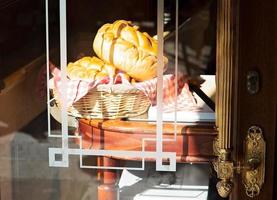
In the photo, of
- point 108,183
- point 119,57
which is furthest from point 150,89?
point 108,183

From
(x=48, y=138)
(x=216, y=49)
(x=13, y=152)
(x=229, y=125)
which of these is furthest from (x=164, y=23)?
(x=13, y=152)

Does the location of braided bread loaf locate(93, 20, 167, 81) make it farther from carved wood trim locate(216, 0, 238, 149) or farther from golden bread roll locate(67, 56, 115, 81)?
carved wood trim locate(216, 0, 238, 149)

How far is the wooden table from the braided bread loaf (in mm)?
126

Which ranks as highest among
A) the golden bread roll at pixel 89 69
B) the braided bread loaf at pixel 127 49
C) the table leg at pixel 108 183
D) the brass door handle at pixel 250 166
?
the braided bread loaf at pixel 127 49

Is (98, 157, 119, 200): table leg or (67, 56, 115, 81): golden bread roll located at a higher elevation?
(67, 56, 115, 81): golden bread roll

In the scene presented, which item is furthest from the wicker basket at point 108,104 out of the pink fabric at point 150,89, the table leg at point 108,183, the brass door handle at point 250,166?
the brass door handle at point 250,166

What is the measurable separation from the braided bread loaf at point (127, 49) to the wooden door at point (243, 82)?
163mm

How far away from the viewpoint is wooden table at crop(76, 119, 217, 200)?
125 cm

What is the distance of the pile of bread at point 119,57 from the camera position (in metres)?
1.25

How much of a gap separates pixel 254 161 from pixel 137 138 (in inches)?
13.9

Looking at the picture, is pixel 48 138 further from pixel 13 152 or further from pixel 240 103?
pixel 240 103

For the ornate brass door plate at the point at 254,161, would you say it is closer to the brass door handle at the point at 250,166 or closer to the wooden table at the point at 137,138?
the brass door handle at the point at 250,166

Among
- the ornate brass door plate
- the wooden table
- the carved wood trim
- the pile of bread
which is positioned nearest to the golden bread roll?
the pile of bread

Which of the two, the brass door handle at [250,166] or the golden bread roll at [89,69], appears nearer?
the brass door handle at [250,166]
